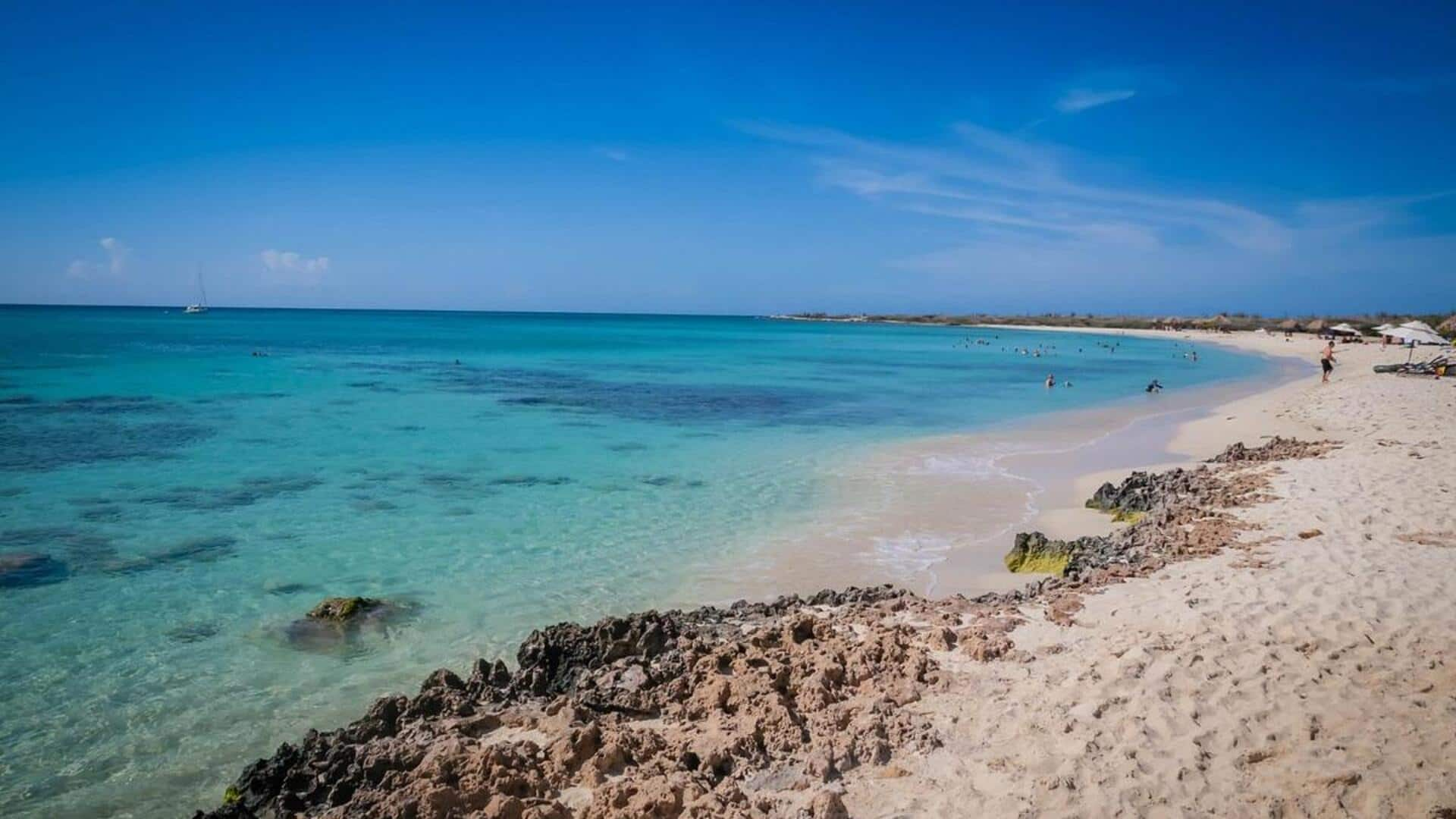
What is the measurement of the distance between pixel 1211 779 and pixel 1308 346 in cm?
6816

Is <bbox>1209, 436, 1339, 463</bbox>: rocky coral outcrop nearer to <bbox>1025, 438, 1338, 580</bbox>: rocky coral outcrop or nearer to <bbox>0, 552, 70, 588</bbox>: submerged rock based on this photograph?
<bbox>1025, 438, 1338, 580</bbox>: rocky coral outcrop

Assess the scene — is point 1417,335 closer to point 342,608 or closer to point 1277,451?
point 1277,451

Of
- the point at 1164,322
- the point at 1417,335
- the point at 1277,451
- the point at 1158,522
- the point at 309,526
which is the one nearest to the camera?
the point at 1158,522

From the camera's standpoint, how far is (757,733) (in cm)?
482

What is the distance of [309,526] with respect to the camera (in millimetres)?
11492

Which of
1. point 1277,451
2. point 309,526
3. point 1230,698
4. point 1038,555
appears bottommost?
point 309,526

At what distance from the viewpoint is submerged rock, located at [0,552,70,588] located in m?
9.02

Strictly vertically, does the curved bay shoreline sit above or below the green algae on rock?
above

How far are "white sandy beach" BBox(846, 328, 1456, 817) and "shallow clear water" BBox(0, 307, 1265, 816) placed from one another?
15.1 feet

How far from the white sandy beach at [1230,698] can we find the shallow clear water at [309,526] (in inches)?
181

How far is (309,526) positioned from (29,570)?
307 cm

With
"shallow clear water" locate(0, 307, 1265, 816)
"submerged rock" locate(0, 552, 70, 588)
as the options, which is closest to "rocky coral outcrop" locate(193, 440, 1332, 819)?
"shallow clear water" locate(0, 307, 1265, 816)

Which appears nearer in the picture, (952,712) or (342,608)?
(952,712)

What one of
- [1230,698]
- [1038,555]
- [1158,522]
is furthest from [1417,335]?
[1230,698]
